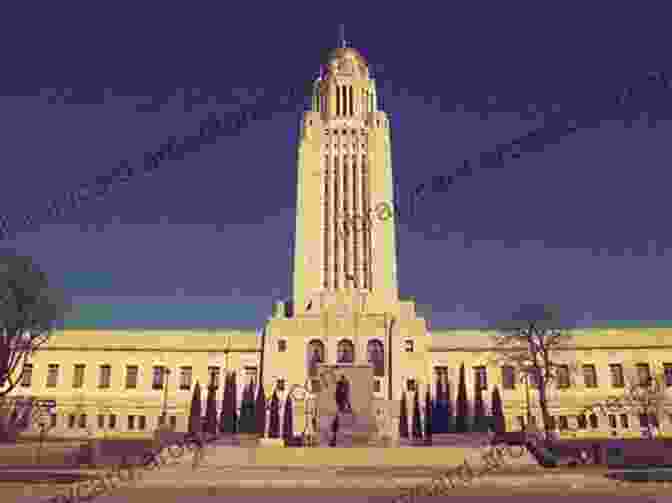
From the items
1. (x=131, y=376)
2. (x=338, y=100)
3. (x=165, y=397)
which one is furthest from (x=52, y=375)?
(x=338, y=100)

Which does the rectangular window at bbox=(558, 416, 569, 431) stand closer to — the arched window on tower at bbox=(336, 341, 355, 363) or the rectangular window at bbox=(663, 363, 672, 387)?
the rectangular window at bbox=(663, 363, 672, 387)

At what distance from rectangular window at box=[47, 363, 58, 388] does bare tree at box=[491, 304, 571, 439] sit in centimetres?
4039

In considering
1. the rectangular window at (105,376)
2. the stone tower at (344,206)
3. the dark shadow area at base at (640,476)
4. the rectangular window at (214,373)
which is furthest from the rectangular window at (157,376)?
the dark shadow area at base at (640,476)

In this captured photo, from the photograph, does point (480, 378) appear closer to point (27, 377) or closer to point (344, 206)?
point (344, 206)

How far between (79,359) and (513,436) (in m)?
41.7

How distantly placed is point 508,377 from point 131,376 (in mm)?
35082

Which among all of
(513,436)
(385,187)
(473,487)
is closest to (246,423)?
(513,436)

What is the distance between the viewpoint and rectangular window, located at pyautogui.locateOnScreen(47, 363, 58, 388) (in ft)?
192

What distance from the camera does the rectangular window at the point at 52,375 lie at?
192 ft

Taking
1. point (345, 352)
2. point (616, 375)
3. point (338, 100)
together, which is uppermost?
point (338, 100)

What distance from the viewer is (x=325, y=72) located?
80.1 meters

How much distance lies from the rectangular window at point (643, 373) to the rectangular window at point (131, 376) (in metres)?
46.1

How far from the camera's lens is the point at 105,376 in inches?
2331

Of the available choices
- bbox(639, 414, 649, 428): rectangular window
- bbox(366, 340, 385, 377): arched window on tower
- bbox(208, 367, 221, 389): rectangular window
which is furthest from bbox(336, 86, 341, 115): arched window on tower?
bbox(639, 414, 649, 428): rectangular window
